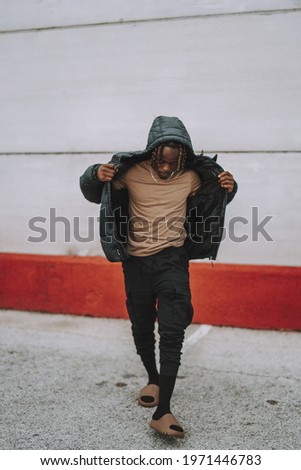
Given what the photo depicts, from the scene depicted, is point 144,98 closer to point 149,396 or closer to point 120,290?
point 120,290

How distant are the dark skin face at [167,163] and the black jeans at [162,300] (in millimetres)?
430

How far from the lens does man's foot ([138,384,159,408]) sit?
9.96ft

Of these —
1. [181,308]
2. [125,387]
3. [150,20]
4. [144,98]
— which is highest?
[150,20]

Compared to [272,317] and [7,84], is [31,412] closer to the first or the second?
[272,317]

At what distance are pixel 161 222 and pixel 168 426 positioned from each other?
1.09 meters

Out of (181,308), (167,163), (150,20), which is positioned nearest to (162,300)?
(181,308)

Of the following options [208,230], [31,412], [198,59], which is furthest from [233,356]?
[198,59]

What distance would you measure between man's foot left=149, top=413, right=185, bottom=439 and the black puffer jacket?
0.88 metres

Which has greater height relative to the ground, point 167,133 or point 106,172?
point 167,133

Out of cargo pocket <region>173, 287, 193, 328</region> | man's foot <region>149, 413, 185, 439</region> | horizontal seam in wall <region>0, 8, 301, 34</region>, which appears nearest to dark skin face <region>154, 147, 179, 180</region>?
cargo pocket <region>173, 287, 193, 328</region>

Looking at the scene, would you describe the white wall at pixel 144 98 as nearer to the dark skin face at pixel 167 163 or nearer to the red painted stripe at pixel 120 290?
the red painted stripe at pixel 120 290

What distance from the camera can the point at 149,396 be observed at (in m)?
3.06

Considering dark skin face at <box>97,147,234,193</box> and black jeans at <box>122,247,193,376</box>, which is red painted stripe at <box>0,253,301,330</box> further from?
dark skin face at <box>97,147,234,193</box>

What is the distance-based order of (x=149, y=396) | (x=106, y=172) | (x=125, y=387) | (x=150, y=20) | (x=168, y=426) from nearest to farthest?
(x=168, y=426) → (x=106, y=172) → (x=149, y=396) → (x=125, y=387) → (x=150, y=20)
